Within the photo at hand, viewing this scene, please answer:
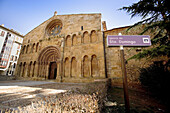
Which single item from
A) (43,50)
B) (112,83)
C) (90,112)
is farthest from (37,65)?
(90,112)

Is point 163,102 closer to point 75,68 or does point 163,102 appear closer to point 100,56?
point 100,56

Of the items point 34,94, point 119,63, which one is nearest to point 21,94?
point 34,94

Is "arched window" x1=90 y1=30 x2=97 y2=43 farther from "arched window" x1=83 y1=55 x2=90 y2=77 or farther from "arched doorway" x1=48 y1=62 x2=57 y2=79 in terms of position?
"arched doorway" x1=48 y1=62 x2=57 y2=79

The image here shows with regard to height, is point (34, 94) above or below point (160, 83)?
below

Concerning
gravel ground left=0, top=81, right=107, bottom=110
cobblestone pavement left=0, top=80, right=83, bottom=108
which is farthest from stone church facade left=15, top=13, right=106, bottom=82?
gravel ground left=0, top=81, right=107, bottom=110

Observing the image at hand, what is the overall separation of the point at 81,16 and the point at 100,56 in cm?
726

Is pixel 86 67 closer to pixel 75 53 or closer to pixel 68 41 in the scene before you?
pixel 75 53

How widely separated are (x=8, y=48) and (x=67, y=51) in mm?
34917

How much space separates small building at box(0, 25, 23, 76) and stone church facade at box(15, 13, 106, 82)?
75.0ft

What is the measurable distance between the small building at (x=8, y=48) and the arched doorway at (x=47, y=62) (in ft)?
91.1

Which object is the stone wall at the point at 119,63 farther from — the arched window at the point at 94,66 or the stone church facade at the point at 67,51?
the arched window at the point at 94,66

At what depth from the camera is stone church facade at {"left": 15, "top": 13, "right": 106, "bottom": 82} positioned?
9.49m

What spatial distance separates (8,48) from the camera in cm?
3075

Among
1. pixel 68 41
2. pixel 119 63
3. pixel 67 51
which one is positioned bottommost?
pixel 119 63
